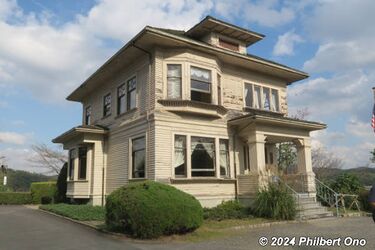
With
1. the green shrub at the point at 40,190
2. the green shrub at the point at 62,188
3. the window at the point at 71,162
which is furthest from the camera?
the green shrub at the point at 40,190

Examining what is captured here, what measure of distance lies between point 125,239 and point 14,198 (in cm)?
2176

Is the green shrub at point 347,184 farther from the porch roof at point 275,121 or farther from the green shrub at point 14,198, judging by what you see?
the green shrub at point 14,198

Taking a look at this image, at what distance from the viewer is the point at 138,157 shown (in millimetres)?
16516

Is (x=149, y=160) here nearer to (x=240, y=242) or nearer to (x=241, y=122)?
(x=241, y=122)

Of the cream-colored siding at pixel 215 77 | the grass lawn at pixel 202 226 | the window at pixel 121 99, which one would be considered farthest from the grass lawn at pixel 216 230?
the window at pixel 121 99

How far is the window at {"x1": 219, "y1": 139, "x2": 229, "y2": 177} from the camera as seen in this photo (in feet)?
55.4

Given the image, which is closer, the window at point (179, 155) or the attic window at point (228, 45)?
the window at point (179, 155)

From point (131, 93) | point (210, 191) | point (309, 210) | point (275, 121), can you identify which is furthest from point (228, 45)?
point (309, 210)

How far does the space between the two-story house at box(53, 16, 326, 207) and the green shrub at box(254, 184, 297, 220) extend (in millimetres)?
1058

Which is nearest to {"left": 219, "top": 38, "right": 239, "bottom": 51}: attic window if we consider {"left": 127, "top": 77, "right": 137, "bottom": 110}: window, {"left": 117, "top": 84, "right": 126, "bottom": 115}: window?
{"left": 127, "top": 77, "right": 137, "bottom": 110}: window

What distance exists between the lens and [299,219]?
13844 mm

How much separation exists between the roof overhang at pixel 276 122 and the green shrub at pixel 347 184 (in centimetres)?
298

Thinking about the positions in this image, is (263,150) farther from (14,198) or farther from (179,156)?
(14,198)

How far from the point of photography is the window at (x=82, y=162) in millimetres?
20297
